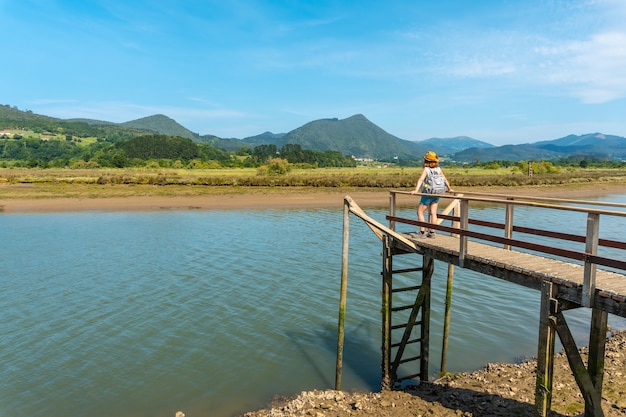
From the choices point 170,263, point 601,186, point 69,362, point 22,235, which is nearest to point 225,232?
point 170,263

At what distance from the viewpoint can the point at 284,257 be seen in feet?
79.6

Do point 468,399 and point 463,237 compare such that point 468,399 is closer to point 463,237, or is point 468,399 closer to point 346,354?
point 463,237

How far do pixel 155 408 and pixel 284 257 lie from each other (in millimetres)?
14403

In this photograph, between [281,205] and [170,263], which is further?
[281,205]

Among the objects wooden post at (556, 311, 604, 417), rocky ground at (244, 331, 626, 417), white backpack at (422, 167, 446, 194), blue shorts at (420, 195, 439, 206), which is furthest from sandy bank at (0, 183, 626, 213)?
wooden post at (556, 311, 604, 417)

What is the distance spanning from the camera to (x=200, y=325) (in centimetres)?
1486

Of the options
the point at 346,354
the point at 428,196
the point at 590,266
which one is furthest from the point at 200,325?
the point at 590,266

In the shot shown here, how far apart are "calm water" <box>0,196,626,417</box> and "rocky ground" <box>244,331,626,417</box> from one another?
97 centimetres

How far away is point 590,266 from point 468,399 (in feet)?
15.1

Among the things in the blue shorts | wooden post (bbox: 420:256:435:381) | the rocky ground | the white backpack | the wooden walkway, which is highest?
the white backpack

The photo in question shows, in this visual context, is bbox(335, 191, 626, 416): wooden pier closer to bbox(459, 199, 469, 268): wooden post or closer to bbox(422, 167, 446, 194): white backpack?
bbox(459, 199, 469, 268): wooden post

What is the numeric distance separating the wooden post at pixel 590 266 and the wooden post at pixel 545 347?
0.61 metres

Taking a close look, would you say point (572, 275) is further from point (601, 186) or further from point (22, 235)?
point (601, 186)

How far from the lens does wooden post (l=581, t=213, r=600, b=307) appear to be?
6609mm
